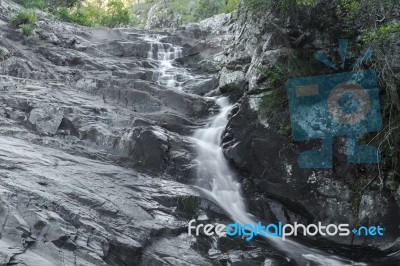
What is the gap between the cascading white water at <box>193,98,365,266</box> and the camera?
7684 mm

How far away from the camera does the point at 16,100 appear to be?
10977mm

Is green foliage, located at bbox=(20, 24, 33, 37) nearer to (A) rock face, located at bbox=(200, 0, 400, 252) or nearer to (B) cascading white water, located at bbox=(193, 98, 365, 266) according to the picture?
(B) cascading white water, located at bbox=(193, 98, 365, 266)

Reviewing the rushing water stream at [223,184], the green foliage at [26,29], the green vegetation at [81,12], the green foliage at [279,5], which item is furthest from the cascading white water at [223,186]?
the green vegetation at [81,12]

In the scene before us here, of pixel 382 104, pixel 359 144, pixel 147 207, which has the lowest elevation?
pixel 147 207

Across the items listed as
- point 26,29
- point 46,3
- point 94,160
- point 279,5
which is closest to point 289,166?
point 279,5

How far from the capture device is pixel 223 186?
9.85 metres

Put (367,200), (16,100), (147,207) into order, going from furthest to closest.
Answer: (16,100) < (367,200) < (147,207)

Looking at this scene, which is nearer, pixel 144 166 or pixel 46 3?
pixel 144 166

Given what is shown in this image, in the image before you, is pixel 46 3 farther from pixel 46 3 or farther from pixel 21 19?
pixel 21 19

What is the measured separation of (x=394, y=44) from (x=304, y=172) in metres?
3.62

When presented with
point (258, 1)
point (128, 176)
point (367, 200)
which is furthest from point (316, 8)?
point (128, 176)

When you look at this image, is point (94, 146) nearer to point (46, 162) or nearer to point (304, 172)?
point (46, 162)

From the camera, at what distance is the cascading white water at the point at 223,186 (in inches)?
303

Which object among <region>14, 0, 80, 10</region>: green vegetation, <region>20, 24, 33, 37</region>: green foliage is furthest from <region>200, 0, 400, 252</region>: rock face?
<region>14, 0, 80, 10</region>: green vegetation
